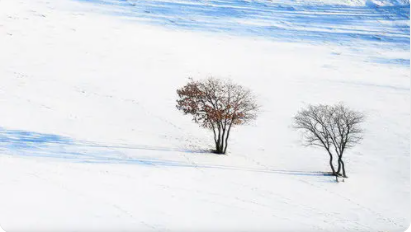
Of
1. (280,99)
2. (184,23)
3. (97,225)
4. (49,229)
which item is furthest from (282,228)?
(184,23)

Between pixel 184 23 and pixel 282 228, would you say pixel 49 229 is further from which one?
pixel 184 23

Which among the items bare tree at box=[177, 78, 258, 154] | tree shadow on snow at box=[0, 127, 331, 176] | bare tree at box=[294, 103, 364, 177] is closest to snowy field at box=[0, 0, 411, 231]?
tree shadow on snow at box=[0, 127, 331, 176]

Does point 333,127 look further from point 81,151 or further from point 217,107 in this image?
point 81,151

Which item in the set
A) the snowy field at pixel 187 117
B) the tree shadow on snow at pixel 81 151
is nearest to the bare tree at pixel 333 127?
the snowy field at pixel 187 117

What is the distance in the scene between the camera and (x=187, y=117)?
22.1 m

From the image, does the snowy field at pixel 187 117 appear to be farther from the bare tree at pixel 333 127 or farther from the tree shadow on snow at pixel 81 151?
the bare tree at pixel 333 127

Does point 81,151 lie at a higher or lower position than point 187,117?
lower

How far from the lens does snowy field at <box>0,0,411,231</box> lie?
40.2 feet

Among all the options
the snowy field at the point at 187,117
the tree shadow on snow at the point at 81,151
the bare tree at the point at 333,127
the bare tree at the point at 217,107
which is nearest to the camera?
the snowy field at the point at 187,117

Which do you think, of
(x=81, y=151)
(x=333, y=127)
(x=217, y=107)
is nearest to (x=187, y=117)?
(x=217, y=107)

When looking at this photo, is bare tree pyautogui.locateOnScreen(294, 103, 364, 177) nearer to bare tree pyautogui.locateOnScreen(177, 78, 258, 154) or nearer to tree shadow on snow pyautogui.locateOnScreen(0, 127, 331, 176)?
tree shadow on snow pyautogui.locateOnScreen(0, 127, 331, 176)

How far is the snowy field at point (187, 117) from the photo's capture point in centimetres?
1225

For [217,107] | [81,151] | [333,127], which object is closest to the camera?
[81,151]

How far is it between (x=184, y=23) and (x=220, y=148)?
17594 mm
